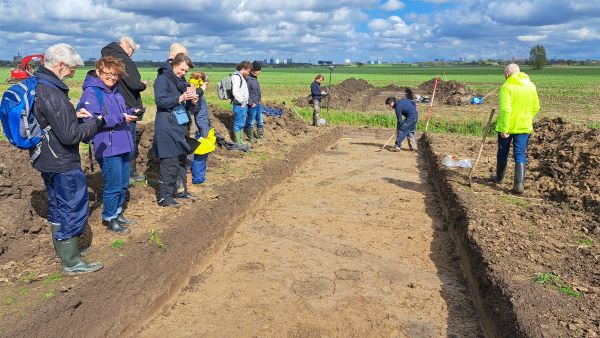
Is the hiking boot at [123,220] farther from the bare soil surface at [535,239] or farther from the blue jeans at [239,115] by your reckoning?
the blue jeans at [239,115]

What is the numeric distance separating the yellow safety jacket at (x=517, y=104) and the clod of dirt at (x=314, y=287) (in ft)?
12.8

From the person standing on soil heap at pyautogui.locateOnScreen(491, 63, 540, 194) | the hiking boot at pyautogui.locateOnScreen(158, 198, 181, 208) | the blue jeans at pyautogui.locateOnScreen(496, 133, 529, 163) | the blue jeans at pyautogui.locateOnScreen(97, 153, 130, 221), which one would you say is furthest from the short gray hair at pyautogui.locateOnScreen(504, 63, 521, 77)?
the blue jeans at pyautogui.locateOnScreen(97, 153, 130, 221)

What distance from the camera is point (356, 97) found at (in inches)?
1056

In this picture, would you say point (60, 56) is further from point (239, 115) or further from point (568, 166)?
point (568, 166)

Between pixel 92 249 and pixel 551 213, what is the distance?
5.41 m

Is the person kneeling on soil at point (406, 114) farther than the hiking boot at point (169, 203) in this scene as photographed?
Yes

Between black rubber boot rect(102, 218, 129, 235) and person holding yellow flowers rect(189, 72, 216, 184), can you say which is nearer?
black rubber boot rect(102, 218, 129, 235)

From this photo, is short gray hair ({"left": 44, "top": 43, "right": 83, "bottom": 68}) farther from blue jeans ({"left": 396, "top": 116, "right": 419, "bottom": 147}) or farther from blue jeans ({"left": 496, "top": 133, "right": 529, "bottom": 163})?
blue jeans ({"left": 396, "top": 116, "right": 419, "bottom": 147})

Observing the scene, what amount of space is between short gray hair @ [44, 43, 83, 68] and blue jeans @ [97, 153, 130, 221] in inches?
43.8

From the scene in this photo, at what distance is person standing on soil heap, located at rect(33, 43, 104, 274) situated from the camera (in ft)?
10.6

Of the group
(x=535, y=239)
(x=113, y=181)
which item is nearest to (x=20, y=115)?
(x=113, y=181)

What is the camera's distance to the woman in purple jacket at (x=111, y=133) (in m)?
3.96

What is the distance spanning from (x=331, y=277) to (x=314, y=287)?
288mm

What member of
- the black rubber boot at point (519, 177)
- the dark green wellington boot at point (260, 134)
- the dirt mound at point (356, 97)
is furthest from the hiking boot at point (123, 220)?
the dirt mound at point (356, 97)
